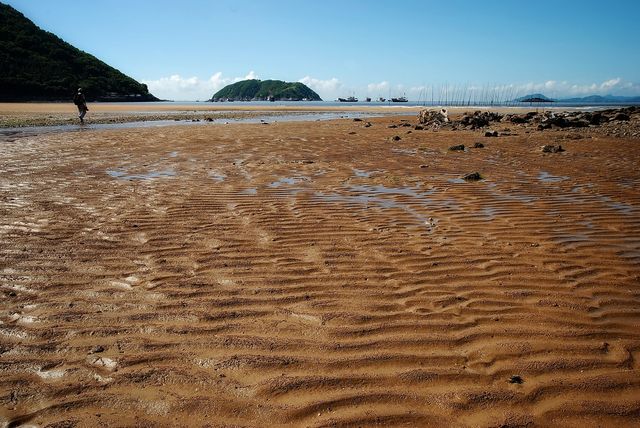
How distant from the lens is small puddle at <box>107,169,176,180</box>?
9984 mm

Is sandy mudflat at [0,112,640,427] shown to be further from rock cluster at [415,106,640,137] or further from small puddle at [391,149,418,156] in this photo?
rock cluster at [415,106,640,137]

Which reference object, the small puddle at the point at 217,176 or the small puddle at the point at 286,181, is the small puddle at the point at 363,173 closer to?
the small puddle at the point at 286,181

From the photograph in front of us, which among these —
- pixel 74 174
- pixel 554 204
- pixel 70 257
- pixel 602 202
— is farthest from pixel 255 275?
pixel 74 174

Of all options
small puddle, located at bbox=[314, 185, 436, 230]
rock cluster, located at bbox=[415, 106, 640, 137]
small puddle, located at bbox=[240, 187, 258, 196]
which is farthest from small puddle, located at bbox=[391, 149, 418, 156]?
small puddle, located at bbox=[240, 187, 258, 196]

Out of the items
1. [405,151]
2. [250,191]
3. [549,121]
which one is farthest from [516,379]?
[549,121]

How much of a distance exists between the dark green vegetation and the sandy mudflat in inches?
3068

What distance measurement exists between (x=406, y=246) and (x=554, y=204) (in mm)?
3706

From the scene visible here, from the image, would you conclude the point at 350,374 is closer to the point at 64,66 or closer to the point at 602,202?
the point at 602,202

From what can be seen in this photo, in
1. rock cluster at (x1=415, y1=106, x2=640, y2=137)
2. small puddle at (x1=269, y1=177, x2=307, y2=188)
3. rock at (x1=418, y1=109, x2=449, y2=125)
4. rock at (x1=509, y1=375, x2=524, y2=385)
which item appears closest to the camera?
rock at (x1=509, y1=375, x2=524, y2=385)

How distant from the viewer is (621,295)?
4262 mm

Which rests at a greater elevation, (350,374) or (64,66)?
(64,66)

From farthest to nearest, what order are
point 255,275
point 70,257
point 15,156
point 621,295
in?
point 15,156
point 70,257
point 255,275
point 621,295

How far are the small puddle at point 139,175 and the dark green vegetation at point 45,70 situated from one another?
73.5m

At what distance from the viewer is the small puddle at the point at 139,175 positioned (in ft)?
32.8
